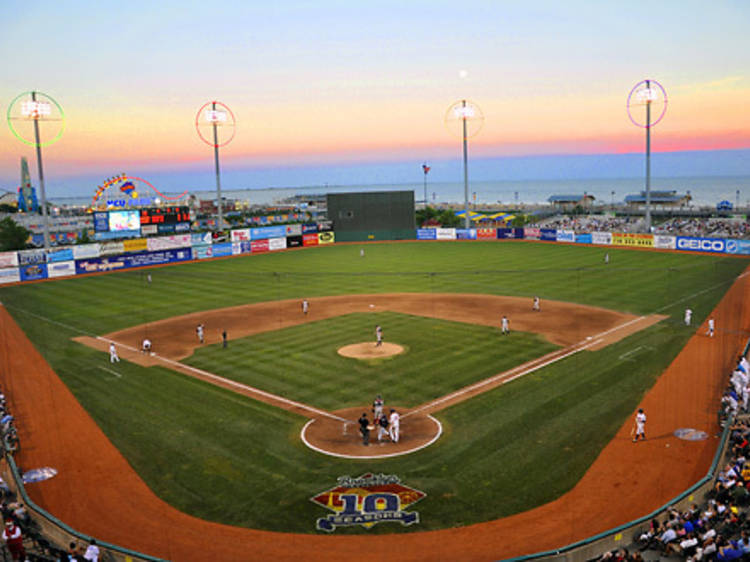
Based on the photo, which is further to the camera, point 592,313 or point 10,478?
point 592,313

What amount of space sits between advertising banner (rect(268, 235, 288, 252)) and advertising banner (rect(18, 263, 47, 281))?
2977 cm

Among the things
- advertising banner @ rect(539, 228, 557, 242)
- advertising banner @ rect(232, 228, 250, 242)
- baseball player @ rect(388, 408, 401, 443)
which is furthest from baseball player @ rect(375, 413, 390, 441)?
advertising banner @ rect(539, 228, 557, 242)

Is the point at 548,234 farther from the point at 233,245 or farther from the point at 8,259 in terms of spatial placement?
the point at 8,259

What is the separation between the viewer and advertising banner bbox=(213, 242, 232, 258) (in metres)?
75.3

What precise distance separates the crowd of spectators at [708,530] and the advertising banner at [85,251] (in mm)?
62516

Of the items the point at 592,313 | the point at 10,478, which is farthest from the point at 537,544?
the point at 592,313

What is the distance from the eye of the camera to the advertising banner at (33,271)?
57.8 metres

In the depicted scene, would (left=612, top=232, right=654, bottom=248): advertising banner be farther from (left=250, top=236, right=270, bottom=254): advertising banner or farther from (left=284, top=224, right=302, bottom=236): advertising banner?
(left=250, top=236, right=270, bottom=254): advertising banner

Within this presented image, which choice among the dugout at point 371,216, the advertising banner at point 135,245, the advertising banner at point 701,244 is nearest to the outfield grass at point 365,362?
the advertising banner at point 701,244

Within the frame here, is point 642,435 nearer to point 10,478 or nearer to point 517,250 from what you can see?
point 10,478

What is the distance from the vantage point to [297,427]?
835 inches

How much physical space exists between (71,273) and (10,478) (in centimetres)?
4909

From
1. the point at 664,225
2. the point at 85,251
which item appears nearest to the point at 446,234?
the point at 664,225

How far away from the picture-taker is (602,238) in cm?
7319
